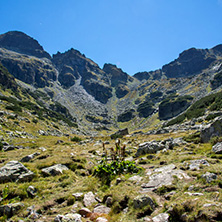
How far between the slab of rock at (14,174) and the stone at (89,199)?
17.5ft

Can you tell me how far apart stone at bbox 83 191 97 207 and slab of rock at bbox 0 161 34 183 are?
5333mm

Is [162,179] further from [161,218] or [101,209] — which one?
[101,209]

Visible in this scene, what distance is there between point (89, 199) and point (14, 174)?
6.33 m

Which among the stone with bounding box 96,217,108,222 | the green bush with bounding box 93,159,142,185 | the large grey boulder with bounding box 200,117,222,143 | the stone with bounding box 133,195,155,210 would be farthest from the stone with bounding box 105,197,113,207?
the large grey boulder with bounding box 200,117,222,143

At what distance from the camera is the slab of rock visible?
10.1m

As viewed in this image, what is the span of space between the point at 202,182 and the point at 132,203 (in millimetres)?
3510

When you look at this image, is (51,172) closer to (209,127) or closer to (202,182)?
(202,182)

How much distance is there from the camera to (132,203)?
6605mm

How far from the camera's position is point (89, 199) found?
7930mm

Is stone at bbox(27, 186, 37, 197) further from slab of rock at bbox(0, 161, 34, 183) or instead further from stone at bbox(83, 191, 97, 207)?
stone at bbox(83, 191, 97, 207)

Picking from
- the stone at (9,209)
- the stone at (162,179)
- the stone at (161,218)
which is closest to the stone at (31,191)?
the stone at (9,209)

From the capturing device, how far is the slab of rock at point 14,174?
10.1m

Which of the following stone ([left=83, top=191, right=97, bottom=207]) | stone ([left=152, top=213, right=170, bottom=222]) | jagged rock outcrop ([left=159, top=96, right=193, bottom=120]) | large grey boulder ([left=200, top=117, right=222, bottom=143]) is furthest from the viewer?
jagged rock outcrop ([left=159, top=96, right=193, bottom=120])

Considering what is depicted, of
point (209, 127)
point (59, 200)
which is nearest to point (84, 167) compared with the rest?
point (59, 200)
